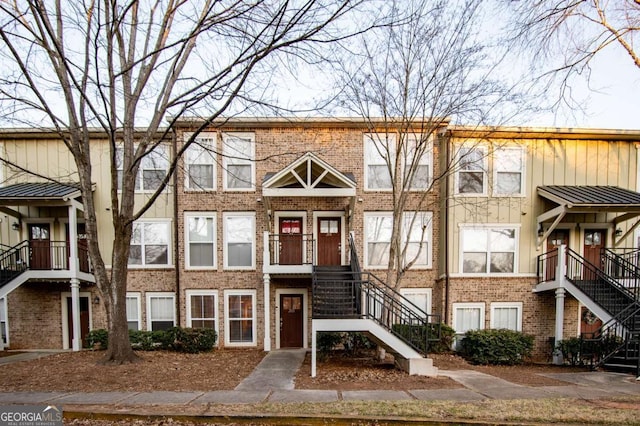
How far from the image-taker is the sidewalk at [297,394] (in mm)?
5953

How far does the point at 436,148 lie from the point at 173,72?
8936mm

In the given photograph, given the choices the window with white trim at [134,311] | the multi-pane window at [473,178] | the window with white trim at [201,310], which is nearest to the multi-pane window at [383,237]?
the multi-pane window at [473,178]

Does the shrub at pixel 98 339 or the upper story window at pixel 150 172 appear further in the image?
the upper story window at pixel 150 172

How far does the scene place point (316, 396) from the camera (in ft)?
20.7

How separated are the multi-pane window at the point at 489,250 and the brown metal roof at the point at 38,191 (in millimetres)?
13301

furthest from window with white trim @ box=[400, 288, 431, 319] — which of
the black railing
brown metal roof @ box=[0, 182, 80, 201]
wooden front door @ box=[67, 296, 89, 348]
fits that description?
wooden front door @ box=[67, 296, 89, 348]

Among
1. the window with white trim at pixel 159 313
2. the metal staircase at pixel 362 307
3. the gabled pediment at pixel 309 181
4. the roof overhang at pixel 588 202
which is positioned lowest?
the window with white trim at pixel 159 313

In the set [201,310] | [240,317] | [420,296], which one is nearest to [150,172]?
[201,310]

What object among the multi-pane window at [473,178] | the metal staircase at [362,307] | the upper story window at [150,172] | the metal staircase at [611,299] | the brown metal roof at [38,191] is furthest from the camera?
the upper story window at [150,172]

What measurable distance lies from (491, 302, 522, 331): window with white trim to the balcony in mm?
6767

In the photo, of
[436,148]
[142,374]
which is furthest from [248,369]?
[436,148]

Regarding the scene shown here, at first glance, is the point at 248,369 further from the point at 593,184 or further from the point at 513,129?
the point at 593,184

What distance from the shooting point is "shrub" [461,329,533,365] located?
34.7 feet

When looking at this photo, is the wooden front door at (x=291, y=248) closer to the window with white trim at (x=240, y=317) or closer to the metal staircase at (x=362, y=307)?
the metal staircase at (x=362, y=307)
